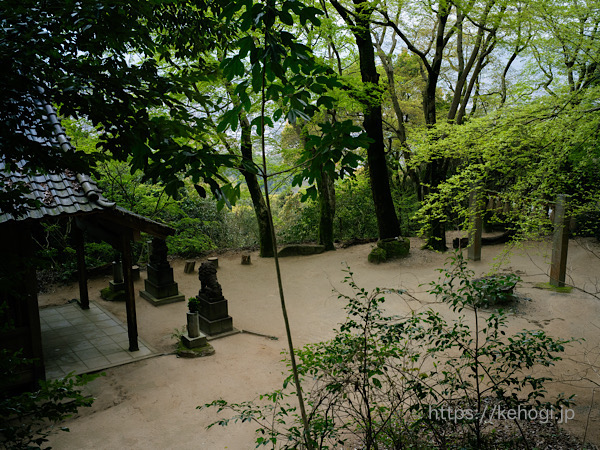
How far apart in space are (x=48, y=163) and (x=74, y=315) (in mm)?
7475

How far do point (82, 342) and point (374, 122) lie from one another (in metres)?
8.96

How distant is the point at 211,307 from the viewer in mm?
7234

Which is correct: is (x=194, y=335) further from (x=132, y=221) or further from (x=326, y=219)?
(x=326, y=219)

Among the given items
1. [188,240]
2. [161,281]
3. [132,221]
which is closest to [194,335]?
[132,221]

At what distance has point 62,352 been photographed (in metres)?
6.36

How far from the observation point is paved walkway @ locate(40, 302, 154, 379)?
19.5 ft

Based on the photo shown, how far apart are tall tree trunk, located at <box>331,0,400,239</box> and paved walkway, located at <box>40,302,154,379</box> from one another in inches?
287

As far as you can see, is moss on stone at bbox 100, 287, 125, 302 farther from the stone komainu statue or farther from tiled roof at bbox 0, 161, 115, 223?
tiled roof at bbox 0, 161, 115, 223

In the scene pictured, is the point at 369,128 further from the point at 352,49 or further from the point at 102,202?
the point at 102,202

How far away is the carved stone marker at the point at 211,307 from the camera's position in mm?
7246

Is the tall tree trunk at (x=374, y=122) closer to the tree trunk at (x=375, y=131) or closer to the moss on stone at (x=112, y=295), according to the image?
the tree trunk at (x=375, y=131)

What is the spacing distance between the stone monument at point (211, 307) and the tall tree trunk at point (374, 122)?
5.42 m

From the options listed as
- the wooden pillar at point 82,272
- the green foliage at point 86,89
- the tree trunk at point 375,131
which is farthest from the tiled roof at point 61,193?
the tree trunk at point 375,131

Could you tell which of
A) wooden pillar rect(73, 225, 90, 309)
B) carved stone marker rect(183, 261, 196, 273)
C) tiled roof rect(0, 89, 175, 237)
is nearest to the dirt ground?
carved stone marker rect(183, 261, 196, 273)
